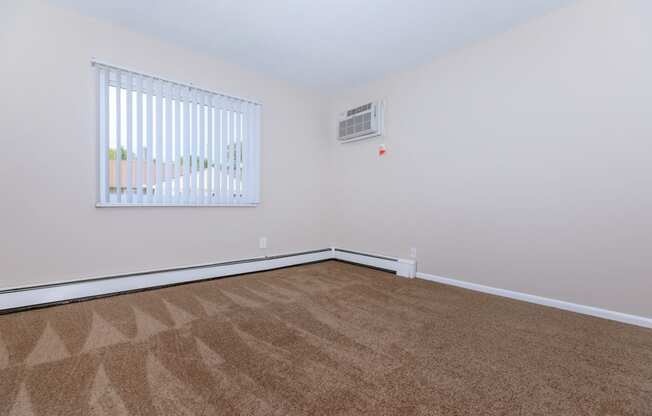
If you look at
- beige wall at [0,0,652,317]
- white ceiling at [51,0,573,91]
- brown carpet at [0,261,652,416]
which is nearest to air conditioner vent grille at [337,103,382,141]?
beige wall at [0,0,652,317]

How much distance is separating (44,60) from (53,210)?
119cm

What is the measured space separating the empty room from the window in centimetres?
2

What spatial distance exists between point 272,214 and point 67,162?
78.5 inches

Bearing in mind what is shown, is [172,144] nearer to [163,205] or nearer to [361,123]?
[163,205]

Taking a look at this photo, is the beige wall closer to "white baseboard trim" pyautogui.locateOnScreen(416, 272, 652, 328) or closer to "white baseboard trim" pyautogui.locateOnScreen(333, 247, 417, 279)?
"white baseboard trim" pyautogui.locateOnScreen(416, 272, 652, 328)

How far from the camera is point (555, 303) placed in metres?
2.29

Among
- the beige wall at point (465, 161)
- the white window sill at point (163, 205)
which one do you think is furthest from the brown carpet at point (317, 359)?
the white window sill at point (163, 205)

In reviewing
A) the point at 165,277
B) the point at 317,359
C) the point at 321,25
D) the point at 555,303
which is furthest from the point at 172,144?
the point at 555,303

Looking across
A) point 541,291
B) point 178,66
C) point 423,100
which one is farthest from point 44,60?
point 541,291

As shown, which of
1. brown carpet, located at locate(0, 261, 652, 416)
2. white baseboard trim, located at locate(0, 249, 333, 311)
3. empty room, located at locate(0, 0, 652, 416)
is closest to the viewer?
brown carpet, located at locate(0, 261, 652, 416)

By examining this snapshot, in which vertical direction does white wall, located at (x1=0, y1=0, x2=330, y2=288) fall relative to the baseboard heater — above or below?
above

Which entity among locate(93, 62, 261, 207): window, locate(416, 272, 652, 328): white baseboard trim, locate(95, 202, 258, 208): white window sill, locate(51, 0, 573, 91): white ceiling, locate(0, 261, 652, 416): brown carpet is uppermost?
locate(51, 0, 573, 91): white ceiling

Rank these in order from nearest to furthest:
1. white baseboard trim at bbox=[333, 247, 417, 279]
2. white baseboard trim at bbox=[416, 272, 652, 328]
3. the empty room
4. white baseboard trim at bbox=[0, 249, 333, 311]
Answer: the empty room, white baseboard trim at bbox=[416, 272, 652, 328], white baseboard trim at bbox=[0, 249, 333, 311], white baseboard trim at bbox=[333, 247, 417, 279]

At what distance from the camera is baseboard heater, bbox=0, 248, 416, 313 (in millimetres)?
2143
